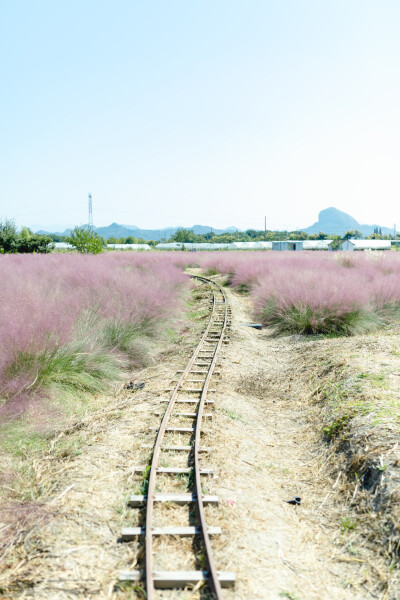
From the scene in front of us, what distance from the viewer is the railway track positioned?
3.17m

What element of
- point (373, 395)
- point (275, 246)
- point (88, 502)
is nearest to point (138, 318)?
point (373, 395)

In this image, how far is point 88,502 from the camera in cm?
412

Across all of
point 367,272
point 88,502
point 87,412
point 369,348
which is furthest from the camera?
point 367,272

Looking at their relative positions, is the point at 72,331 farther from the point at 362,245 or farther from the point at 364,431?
the point at 362,245

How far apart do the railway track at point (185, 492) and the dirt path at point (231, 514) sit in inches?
4.2

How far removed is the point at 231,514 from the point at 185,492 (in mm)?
525

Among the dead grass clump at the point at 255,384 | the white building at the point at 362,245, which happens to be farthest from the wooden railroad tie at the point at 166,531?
the white building at the point at 362,245

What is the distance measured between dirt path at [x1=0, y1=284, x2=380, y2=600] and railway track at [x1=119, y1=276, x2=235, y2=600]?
0.11m

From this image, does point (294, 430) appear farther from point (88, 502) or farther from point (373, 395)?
point (88, 502)

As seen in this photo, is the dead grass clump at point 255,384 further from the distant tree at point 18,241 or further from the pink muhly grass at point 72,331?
the distant tree at point 18,241

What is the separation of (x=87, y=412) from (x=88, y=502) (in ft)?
7.77

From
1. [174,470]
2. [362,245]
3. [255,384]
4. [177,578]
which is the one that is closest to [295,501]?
[174,470]

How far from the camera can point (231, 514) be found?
159 inches

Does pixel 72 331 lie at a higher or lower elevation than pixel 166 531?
higher
